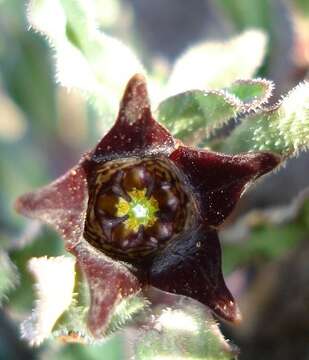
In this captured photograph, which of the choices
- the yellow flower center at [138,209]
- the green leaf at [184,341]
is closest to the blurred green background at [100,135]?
the yellow flower center at [138,209]

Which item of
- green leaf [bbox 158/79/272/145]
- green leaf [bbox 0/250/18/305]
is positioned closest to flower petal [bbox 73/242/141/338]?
green leaf [bbox 0/250/18/305]

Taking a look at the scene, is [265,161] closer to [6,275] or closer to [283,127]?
[283,127]

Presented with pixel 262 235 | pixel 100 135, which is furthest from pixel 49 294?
pixel 100 135

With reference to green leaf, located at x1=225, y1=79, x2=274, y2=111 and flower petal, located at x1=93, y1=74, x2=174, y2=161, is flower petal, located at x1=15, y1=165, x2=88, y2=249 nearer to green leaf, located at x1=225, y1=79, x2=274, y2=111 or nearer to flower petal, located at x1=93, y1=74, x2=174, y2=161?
flower petal, located at x1=93, y1=74, x2=174, y2=161

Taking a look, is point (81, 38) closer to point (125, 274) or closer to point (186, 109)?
point (186, 109)

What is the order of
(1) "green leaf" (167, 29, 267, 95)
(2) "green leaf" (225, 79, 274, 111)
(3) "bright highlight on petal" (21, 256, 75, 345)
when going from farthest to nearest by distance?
(1) "green leaf" (167, 29, 267, 95), (2) "green leaf" (225, 79, 274, 111), (3) "bright highlight on petal" (21, 256, 75, 345)

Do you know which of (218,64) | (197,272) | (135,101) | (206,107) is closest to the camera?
(135,101)

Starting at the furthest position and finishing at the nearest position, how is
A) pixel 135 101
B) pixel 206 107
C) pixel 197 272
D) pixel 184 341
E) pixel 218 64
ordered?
pixel 218 64
pixel 206 107
pixel 184 341
pixel 197 272
pixel 135 101
